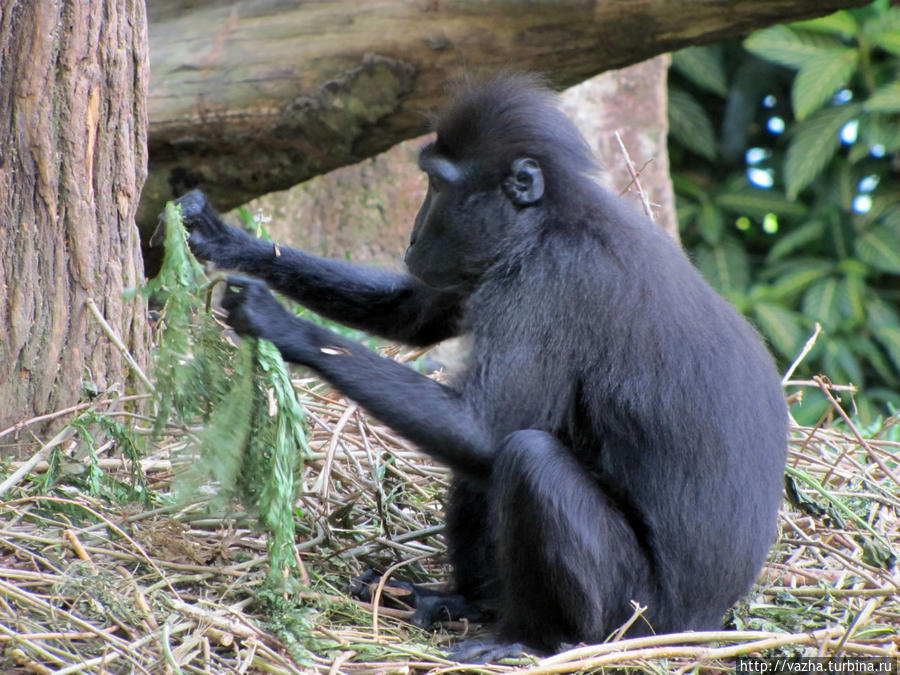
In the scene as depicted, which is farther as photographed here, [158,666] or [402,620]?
[402,620]

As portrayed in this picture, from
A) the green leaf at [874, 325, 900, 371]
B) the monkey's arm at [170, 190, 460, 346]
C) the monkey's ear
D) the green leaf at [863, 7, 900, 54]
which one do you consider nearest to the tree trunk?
the monkey's arm at [170, 190, 460, 346]

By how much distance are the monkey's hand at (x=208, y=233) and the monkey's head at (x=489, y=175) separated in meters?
0.71

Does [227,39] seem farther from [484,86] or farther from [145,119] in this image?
[484,86]

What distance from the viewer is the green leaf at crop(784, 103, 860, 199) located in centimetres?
948

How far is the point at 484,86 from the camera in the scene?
13.9 ft

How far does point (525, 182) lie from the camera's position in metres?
4.01

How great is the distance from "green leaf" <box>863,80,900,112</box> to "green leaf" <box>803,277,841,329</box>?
4.82 ft

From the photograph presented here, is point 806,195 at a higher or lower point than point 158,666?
lower

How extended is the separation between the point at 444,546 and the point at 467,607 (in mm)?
470

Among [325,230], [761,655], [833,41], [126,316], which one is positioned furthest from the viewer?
[833,41]

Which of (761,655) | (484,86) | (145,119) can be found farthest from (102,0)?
(761,655)

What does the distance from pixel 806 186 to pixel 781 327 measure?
154 centimetres

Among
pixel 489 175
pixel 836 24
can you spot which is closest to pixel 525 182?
pixel 489 175

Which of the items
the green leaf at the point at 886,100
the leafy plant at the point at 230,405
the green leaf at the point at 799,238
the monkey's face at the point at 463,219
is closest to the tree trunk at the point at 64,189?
the leafy plant at the point at 230,405
